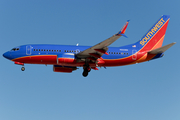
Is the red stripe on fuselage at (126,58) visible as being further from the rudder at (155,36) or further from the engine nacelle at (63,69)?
the engine nacelle at (63,69)

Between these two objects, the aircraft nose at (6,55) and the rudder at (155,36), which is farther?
the rudder at (155,36)

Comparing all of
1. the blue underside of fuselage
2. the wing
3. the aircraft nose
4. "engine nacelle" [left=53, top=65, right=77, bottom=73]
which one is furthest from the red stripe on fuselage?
"engine nacelle" [left=53, top=65, right=77, bottom=73]

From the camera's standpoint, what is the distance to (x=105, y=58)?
47.2 metres

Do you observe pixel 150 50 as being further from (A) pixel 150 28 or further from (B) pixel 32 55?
(B) pixel 32 55

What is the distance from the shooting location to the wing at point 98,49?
38.6m

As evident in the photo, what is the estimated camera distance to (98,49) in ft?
143

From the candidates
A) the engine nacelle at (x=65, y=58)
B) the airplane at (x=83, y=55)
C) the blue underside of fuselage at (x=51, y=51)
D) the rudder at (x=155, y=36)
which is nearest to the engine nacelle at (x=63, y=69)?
the airplane at (x=83, y=55)

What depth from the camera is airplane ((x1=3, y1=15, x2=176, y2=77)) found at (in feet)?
149

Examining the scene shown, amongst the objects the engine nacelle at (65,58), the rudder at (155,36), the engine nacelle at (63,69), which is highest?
the rudder at (155,36)

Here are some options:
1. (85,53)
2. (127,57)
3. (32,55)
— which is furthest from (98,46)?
(32,55)

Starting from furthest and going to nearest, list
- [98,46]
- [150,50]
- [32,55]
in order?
[150,50]
[32,55]
[98,46]

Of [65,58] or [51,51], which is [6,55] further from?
[65,58]

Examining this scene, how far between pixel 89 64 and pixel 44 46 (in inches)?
286

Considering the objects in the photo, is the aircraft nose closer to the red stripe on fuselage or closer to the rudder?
the red stripe on fuselage
